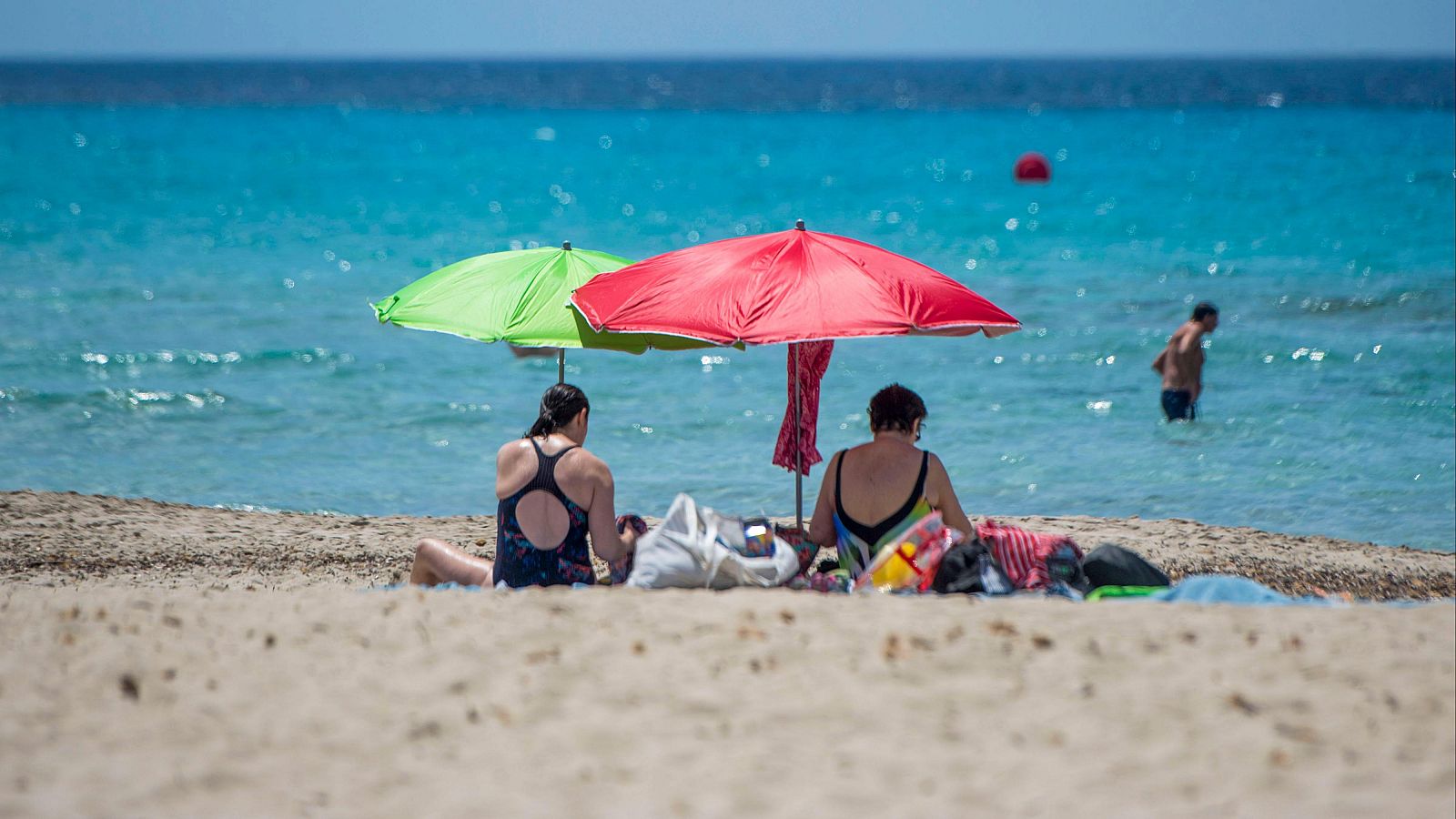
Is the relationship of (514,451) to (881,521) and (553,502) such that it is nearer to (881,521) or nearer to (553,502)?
(553,502)

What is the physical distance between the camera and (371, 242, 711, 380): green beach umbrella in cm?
609

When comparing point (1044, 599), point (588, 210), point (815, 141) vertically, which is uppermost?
point (815, 141)

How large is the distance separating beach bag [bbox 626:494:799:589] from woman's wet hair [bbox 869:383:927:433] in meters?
0.73

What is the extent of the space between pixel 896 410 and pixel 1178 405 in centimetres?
671

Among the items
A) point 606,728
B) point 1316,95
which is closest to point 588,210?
point 606,728

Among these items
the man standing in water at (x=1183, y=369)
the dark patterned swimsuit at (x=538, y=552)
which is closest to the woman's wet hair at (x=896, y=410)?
the dark patterned swimsuit at (x=538, y=552)

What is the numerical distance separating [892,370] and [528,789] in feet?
34.7

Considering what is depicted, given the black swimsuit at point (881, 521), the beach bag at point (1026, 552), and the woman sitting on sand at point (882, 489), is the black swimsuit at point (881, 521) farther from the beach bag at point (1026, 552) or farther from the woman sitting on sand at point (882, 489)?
the beach bag at point (1026, 552)

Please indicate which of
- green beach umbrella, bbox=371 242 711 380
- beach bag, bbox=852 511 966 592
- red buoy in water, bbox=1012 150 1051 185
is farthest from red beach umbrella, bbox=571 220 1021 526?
red buoy in water, bbox=1012 150 1051 185

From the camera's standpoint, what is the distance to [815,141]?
46.1 meters

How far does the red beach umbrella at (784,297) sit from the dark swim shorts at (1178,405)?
20.7ft

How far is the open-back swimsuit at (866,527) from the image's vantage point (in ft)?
18.3

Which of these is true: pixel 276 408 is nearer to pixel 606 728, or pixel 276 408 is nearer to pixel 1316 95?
pixel 606 728

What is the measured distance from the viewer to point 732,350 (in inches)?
577
